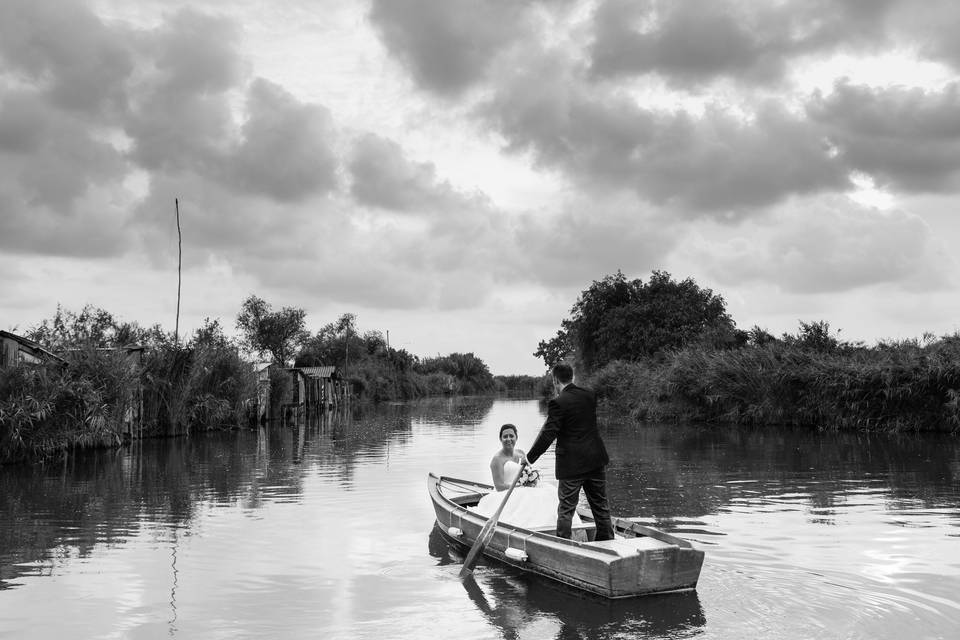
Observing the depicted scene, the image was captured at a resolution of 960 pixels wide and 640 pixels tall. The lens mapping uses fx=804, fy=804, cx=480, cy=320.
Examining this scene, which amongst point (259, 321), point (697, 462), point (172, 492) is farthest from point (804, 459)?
point (259, 321)

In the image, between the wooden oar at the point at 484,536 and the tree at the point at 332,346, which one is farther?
the tree at the point at 332,346

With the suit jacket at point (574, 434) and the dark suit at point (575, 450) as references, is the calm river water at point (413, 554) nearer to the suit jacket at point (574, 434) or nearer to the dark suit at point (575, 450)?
the dark suit at point (575, 450)

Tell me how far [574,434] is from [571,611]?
1.93 meters

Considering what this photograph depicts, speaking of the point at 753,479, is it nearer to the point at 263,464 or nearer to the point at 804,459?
the point at 804,459

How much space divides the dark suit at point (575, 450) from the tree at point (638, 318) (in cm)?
4688

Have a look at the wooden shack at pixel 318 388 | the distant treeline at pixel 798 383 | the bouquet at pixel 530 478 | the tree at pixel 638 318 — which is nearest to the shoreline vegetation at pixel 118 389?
the wooden shack at pixel 318 388

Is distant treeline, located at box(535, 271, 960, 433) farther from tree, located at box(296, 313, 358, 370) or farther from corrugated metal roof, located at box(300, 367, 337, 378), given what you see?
tree, located at box(296, 313, 358, 370)

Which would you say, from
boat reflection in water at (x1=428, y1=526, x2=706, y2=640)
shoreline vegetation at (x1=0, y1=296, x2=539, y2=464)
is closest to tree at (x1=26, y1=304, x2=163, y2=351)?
shoreline vegetation at (x1=0, y1=296, x2=539, y2=464)

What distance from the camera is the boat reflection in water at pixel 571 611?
23.9 ft

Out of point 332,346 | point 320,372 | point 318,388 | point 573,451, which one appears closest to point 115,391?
point 573,451

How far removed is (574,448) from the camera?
9008 mm

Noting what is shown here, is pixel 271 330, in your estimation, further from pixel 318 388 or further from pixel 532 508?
pixel 532 508

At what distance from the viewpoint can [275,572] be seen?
32.4 feet

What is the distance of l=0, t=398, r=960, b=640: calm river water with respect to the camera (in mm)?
7621
